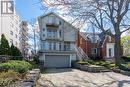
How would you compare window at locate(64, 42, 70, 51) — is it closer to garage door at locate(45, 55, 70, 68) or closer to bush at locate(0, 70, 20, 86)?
garage door at locate(45, 55, 70, 68)

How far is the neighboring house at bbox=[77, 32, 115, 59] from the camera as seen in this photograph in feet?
149

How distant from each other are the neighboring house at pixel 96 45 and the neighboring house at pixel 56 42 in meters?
4.39

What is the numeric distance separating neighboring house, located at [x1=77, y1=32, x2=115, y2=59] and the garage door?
26.6 ft

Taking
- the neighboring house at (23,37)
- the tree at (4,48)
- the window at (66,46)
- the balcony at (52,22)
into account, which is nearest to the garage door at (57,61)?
the window at (66,46)

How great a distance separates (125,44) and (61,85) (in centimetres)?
5549

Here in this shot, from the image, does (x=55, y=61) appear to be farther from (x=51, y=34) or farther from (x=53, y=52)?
(x=51, y=34)

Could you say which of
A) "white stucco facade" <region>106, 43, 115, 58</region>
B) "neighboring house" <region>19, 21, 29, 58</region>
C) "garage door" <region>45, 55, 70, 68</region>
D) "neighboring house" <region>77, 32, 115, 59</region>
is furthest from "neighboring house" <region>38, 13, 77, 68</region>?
"neighboring house" <region>19, 21, 29, 58</region>

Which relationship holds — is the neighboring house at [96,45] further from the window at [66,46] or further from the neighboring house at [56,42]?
the window at [66,46]

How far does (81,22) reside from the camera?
22.3m

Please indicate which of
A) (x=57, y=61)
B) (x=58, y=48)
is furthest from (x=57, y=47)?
(x=57, y=61)

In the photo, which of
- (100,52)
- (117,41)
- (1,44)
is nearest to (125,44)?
(100,52)

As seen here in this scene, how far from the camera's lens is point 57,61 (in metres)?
36.8

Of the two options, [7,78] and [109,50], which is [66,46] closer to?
[109,50]

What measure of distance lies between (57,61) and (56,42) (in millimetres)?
4062
